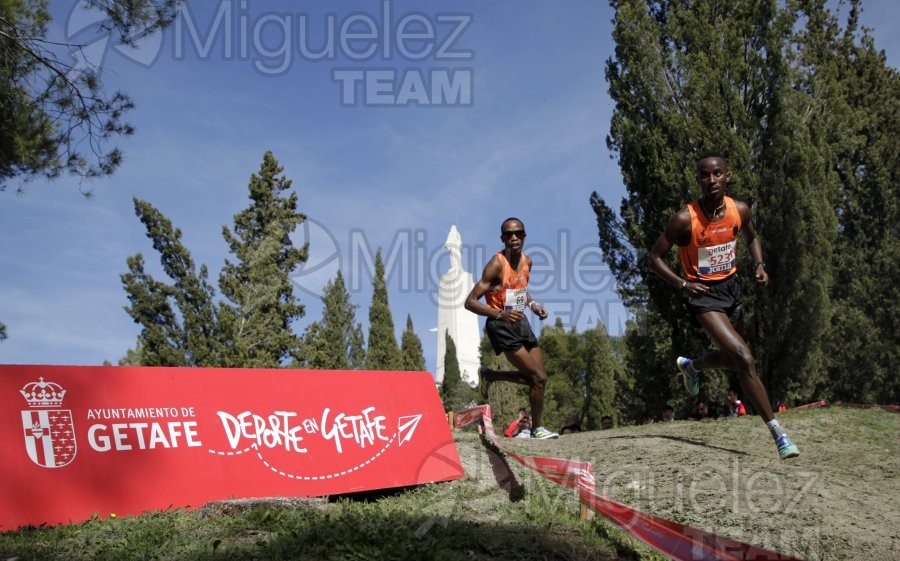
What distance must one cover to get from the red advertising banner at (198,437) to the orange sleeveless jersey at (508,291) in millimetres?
1397

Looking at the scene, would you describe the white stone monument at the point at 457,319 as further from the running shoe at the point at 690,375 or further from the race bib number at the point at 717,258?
the race bib number at the point at 717,258

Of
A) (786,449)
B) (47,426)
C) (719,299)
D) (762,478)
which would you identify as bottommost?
(762,478)

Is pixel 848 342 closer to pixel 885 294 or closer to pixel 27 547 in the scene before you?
pixel 885 294

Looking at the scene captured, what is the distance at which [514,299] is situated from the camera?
8094 millimetres

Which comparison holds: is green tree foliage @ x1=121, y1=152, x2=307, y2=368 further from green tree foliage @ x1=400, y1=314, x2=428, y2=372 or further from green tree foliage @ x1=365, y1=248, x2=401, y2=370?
green tree foliage @ x1=400, y1=314, x2=428, y2=372

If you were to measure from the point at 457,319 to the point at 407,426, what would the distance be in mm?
54144

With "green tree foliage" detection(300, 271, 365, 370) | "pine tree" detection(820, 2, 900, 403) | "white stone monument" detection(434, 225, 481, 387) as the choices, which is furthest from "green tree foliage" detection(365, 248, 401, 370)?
"pine tree" detection(820, 2, 900, 403)

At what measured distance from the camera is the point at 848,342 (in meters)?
24.5

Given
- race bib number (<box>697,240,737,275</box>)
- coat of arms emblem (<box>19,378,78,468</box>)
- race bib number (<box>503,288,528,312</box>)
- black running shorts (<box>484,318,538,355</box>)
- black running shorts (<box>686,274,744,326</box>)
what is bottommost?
coat of arms emblem (<box>19,378,78,468</box>)

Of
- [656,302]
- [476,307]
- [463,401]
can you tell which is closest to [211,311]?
[656,302]

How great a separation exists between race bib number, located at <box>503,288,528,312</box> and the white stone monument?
50366 mm

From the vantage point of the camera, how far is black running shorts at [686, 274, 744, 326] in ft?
22.3

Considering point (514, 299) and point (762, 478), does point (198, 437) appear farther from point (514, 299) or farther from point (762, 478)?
point (762, 478)

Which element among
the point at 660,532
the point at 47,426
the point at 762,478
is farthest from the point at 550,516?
the point at 47,426
